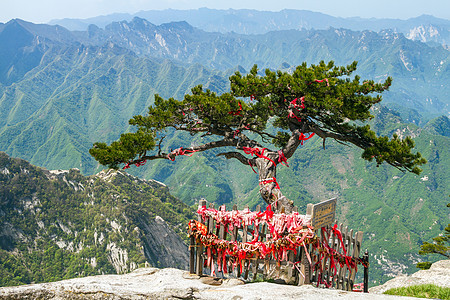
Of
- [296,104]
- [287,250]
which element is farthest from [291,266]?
[296,104]

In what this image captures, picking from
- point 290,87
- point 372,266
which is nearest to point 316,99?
point 290,87

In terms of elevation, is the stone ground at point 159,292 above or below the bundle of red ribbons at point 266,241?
below

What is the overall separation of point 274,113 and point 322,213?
6.21m

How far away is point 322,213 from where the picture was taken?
12352 mm

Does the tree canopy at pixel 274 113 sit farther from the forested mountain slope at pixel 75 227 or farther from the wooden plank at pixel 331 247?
the forested mountain slope at pixel 75 227

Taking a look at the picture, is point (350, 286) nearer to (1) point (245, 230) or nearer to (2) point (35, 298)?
(1) point (245, 230)

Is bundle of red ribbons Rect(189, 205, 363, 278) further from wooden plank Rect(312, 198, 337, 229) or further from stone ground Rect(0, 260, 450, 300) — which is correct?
stone ground Rect(0, 260, 450, 300)

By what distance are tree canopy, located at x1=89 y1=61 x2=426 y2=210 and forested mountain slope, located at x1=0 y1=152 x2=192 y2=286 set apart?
3546 inches

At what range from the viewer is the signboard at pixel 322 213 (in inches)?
470

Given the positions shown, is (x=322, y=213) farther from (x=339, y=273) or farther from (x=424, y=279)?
(x=424, y=279)

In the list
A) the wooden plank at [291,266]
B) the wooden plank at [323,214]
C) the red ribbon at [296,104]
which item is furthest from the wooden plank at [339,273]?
the red ribbon at [296,104]

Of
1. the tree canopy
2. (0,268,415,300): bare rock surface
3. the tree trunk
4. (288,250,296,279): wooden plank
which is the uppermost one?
the tree canopy

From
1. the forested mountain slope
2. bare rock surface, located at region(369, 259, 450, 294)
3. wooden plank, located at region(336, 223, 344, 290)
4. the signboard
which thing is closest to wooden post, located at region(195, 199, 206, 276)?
the signboard

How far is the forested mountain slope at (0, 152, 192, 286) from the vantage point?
346 ft
